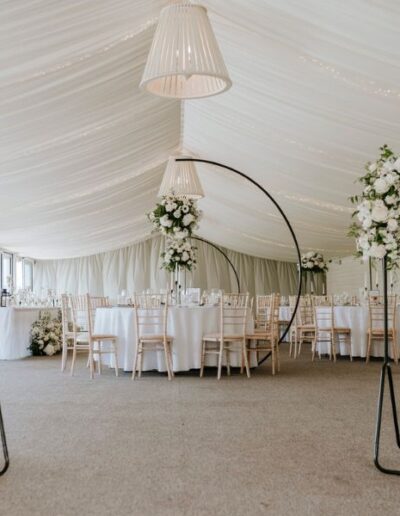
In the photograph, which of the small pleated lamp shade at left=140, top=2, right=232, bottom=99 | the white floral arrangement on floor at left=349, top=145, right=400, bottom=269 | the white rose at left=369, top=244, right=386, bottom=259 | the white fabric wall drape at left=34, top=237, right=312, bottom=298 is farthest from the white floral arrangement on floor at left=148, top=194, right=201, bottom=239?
the white fabric wall drape at left=34, top=237, right=312, bottom=298

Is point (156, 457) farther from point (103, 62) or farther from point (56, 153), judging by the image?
point (56, 153)

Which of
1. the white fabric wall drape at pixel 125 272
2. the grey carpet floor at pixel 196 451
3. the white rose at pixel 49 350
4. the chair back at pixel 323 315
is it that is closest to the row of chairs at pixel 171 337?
the grey carpet floor at pixel 196 451

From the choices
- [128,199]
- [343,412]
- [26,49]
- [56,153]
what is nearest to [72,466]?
[343,412]

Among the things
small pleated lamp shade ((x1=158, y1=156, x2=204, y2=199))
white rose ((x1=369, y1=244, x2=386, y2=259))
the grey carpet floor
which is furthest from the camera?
small pleated lamp shade ((x1=158, y1=156, x2=204, y2=199))

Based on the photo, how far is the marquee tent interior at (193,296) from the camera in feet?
10.4

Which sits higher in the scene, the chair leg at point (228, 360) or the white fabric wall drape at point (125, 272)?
the white fabric wall drape at point (125, 272)

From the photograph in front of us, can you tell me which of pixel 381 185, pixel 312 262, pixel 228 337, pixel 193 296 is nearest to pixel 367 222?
pixel 381 185

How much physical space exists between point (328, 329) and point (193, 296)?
2.28 m

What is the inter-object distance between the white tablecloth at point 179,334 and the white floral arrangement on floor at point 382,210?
163 inches

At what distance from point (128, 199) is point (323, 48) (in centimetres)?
719

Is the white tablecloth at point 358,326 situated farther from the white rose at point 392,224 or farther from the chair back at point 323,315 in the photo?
the white rose at point 392,224

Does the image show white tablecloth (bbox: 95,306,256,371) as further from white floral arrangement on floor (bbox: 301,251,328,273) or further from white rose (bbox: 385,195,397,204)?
→ white floral arrangement on floor (bbox: 301,251,328,273)

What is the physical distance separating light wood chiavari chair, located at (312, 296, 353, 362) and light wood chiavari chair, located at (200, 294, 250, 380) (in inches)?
84.0

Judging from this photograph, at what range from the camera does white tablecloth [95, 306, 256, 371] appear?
24.4 ft
